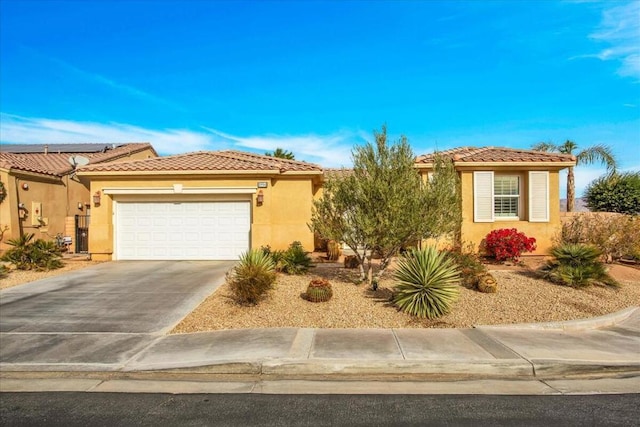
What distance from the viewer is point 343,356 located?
19.7 feet

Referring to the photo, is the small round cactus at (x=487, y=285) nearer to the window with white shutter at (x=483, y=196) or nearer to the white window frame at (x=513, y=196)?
the window with white shutter at (x=483, y=196)

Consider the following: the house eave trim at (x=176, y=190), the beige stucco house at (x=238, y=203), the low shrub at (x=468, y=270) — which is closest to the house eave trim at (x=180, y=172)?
the beige stucco house at (x=238, y=203)

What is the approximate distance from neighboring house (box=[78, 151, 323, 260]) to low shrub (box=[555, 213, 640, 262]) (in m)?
8.87

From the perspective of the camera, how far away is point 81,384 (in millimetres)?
5500

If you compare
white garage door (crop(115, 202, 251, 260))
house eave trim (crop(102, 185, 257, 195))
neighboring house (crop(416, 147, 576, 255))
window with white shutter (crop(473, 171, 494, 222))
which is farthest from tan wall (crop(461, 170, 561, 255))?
white garage door (crop(115, 202, 251, 260))

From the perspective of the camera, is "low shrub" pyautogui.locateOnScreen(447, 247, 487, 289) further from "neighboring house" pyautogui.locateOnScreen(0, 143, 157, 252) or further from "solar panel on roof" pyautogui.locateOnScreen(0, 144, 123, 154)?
"solar panel on roof" pyautogui.locateOnScreen(0, 144, 123, 154)

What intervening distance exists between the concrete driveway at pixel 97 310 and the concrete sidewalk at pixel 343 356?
0.06m

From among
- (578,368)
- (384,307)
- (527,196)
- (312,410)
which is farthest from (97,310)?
(527,196)

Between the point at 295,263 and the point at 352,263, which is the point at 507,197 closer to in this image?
the point at 352,263

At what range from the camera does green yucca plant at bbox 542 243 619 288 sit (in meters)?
10.4

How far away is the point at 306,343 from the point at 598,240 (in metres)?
10.9

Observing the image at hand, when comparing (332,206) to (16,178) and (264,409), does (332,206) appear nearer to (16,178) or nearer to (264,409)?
(264,409)

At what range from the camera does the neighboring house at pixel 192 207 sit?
594 inches

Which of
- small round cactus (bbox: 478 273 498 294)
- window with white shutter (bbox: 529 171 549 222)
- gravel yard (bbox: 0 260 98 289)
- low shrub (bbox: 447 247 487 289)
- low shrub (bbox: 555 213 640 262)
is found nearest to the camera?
small round cactus (bbox: 478 273 498 294)
